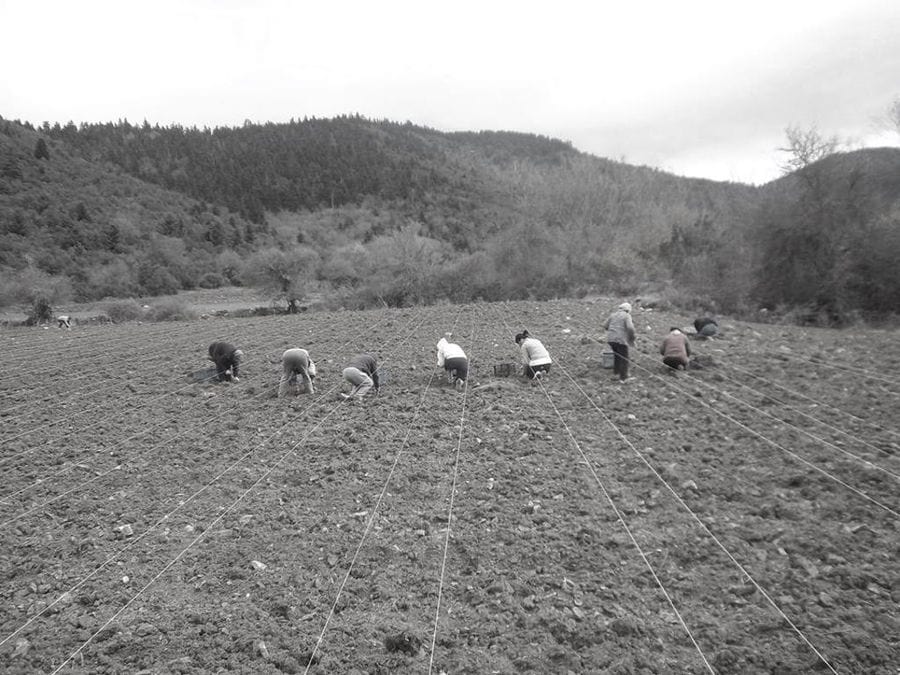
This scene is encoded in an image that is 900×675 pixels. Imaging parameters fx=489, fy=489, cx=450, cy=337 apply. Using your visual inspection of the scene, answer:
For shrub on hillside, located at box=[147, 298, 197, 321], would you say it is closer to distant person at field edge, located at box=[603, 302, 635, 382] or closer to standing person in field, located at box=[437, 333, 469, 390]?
standing person in field, located at box=[437, 333, 469, 390]

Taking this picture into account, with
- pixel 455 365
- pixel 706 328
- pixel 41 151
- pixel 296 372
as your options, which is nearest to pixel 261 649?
pixel 455 365

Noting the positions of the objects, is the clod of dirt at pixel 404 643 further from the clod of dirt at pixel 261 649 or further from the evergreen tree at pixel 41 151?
the evergreen tree at pixel 41 151

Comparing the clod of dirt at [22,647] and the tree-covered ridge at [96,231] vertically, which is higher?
the tree-covered ridge at [96,231]

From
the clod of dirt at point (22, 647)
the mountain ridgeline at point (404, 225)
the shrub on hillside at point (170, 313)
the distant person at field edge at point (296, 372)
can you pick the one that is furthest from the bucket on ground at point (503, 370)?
the shrub on hillside at point (170, 313)

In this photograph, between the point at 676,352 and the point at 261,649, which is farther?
the point at 676,352

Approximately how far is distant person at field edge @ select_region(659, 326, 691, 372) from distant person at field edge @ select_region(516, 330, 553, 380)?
213cm

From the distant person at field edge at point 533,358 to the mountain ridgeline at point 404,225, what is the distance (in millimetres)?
15116

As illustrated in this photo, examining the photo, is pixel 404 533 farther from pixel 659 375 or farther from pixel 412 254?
pixel 412 254

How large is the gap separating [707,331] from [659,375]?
420 centimetres

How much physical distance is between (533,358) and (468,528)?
474cm

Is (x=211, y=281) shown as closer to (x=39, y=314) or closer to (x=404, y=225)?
(x=404, y=225)

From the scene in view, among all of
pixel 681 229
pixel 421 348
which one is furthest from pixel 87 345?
pixel 681 229

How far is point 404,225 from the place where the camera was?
213 feet

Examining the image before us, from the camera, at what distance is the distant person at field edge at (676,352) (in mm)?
8695
